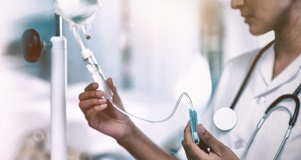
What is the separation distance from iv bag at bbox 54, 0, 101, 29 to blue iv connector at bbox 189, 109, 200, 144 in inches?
14.3

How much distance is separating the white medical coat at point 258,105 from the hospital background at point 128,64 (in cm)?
3

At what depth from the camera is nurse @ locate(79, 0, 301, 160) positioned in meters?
1.17

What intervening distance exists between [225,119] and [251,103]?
0.08 m

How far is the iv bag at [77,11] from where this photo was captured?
114 cm

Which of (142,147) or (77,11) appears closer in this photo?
(77,11)

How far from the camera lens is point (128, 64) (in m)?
1.24

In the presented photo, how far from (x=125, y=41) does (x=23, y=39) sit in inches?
11.2

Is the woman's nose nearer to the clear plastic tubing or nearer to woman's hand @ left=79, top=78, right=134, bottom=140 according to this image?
the clear plastic tubing

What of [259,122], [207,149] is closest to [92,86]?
[207,149]

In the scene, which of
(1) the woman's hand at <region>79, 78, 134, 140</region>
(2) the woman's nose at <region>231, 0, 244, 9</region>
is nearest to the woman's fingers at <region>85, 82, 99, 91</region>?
(1) the woman's hand at <region>79, 78, 134, 140</region>

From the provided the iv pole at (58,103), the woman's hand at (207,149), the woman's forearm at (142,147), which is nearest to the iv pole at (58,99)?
the iv pole at (58,103)

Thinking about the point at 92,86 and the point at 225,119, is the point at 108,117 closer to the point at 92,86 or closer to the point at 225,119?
the point at 92,86

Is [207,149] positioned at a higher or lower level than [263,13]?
lower

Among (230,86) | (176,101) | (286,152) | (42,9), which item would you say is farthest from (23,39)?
(286,152)
